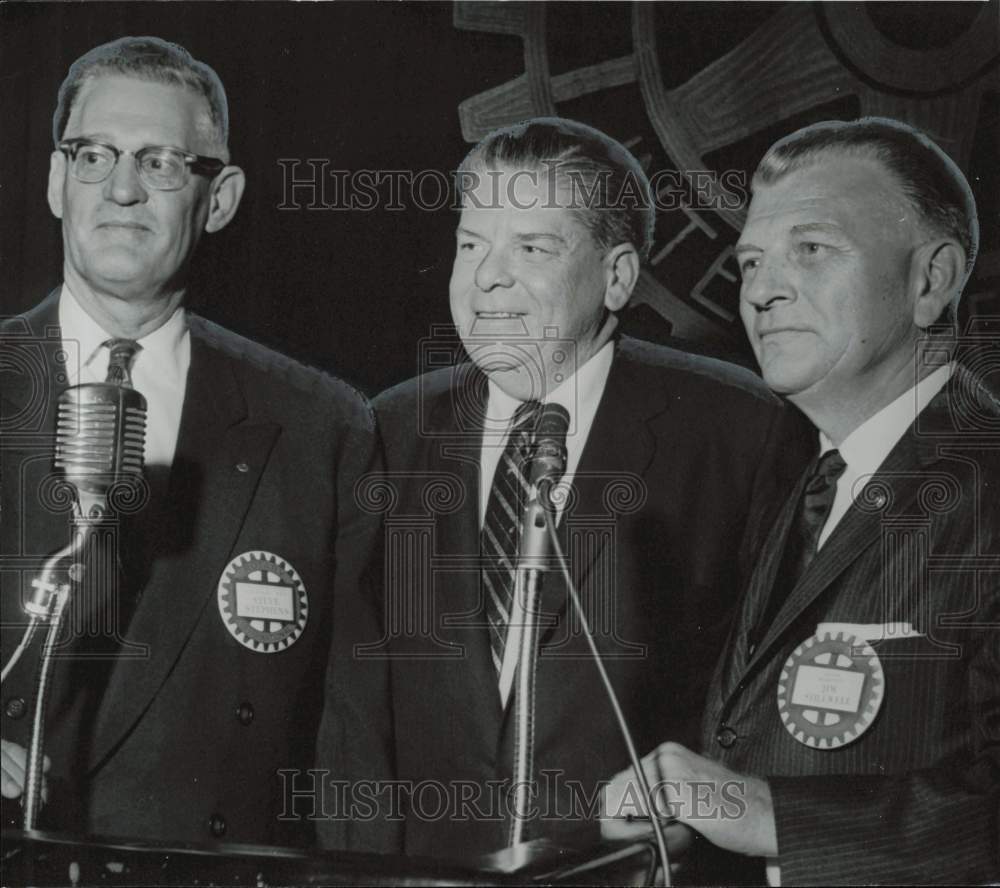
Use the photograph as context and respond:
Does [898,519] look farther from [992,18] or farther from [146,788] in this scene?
[146,788]

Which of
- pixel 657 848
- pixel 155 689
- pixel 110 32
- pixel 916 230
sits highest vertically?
pixel 110 32

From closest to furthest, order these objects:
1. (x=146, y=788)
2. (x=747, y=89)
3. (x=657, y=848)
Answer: (x=657, y=848) → (x=146, y=788) → (x=747, y=89)

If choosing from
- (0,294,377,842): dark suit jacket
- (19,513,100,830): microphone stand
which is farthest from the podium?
(0,294,377,842): dark suit jacket

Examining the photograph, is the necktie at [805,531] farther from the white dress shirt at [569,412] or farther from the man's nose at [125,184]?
the man's nose at [125,184]

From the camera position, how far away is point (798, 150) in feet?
9.98

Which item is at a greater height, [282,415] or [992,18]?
[992,18]

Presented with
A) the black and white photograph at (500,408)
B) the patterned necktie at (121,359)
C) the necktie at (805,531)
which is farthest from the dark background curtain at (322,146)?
the necktie at (805,531)

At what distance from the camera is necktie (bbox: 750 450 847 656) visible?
2812 millimetres

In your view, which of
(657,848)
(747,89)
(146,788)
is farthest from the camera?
(747,89)

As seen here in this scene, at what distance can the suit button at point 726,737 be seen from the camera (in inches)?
108

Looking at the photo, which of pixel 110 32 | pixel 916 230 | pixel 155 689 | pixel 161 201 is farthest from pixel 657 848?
pixel 110 32

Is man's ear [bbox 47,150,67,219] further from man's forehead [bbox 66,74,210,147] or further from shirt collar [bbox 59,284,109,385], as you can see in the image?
shirt collar [bbox 59,284,109,385]

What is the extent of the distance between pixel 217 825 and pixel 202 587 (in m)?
0.47

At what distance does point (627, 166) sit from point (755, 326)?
45cm
